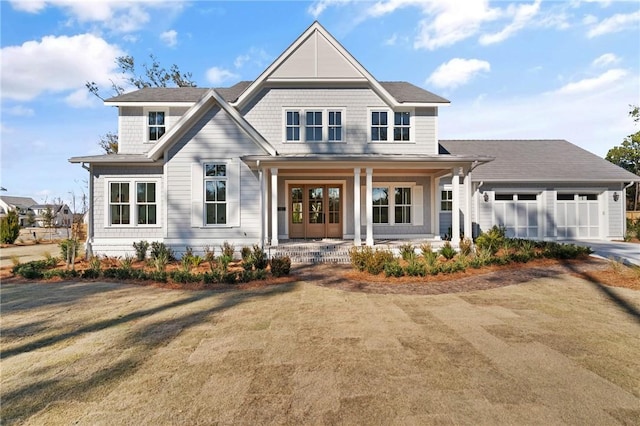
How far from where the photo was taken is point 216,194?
11.7 metres

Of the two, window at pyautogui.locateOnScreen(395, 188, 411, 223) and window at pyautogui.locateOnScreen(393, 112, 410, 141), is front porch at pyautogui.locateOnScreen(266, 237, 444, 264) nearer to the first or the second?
window at pyautogui.locateOnScreen(395, 188, 411, 223)

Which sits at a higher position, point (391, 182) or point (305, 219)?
point (391, 182)

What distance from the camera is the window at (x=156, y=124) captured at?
14062 millimetres

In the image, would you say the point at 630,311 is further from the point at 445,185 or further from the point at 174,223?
the point at 174,223

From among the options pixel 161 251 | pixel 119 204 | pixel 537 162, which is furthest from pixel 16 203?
pixel 537 162

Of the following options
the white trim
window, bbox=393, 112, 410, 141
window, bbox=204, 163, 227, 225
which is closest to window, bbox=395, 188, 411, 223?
window, bbox=393, 112, 410, 141

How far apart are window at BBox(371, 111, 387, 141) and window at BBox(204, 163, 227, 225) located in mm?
6376

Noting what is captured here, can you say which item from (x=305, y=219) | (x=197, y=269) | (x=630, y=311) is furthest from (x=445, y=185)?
(x=197, y=269)

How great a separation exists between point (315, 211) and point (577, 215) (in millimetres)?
13433

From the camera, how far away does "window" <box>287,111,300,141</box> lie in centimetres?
1357

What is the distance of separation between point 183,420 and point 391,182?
507 inches

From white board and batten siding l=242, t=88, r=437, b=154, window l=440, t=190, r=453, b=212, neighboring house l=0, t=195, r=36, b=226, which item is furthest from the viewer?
neighboring house l=0, t=195, r=36, b=226

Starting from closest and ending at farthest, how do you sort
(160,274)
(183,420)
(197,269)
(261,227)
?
1. (183,420)
2. (160,274)
3. (197,269)
4. (261,227)

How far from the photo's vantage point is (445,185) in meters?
15.6
